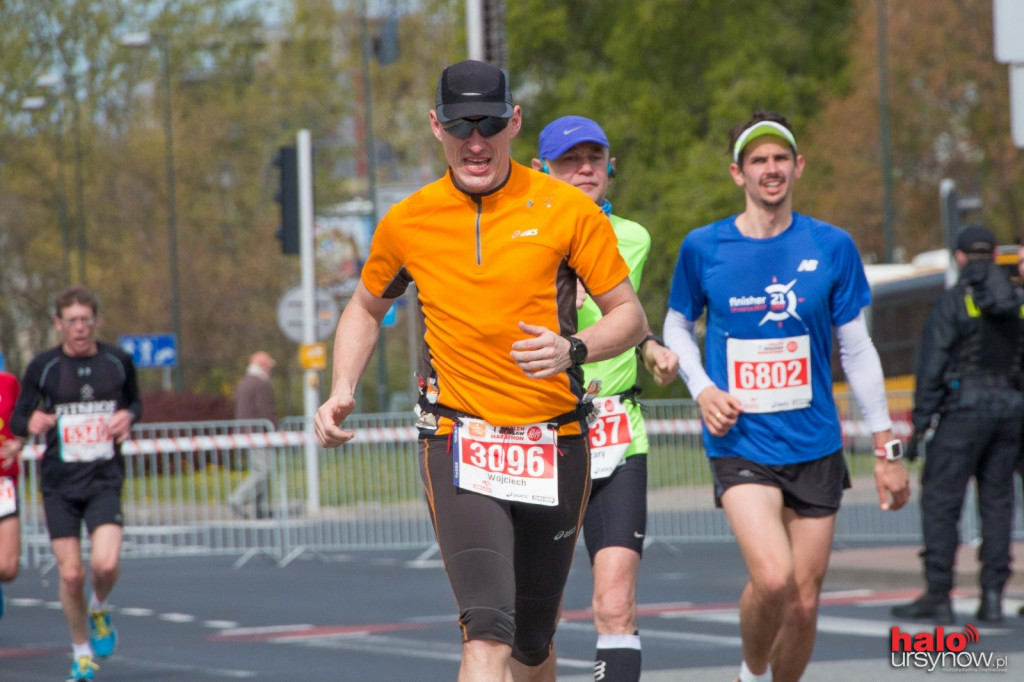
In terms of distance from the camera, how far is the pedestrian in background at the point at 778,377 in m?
6.74

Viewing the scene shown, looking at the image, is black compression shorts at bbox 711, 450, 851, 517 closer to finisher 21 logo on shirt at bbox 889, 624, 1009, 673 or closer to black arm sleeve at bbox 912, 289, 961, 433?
finisher 21 logo on shirt at bbox 889, 624, 1009, 673

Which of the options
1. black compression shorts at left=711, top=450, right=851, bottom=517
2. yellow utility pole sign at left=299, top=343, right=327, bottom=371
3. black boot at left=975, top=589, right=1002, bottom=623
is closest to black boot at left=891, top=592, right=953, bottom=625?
black boot at left=975, top=589, right=1002, bottom=623

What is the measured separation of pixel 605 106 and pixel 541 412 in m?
38.2

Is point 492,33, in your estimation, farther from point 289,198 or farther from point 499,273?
point 499,273

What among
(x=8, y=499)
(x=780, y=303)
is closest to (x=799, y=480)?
(x=780, y=303)

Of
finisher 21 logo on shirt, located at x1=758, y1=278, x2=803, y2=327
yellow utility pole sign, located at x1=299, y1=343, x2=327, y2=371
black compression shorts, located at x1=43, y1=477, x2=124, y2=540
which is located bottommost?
black compression shorts, located at x1=43, y1=477, x2=124, y2=540

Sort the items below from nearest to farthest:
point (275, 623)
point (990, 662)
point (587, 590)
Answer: point (990, 662), point (275, 623), point (587, 590)

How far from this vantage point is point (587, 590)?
13.8 meters

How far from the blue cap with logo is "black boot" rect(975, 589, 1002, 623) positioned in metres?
5.35

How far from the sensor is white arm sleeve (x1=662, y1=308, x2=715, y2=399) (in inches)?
274

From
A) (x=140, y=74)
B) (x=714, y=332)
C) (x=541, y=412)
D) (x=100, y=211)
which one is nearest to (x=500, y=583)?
(x=541, y=412)

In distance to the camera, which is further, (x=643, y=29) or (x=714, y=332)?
(x=643, y=29)

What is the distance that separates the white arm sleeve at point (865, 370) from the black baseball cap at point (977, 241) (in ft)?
12.8

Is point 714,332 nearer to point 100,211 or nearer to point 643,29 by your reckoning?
point 643,29
